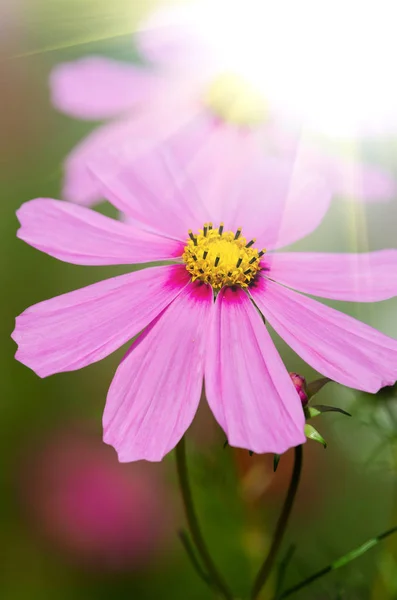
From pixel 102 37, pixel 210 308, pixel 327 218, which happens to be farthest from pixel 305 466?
pixel 102 37

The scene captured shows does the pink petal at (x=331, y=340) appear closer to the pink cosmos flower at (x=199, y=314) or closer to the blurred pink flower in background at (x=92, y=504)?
the pink cosmos flower at (x=199, y=314)

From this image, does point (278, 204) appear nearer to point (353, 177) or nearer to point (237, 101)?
point (353, 177)

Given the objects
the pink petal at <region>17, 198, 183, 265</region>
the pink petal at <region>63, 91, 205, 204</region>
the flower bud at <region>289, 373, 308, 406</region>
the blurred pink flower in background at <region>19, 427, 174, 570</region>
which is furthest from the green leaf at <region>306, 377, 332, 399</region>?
the blurred pink flower in background at <region>19, 427, 174, 570</region>

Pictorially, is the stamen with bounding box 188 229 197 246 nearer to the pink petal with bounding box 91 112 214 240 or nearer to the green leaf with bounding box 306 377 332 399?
the pink petal with bounding box 91 112 214 240

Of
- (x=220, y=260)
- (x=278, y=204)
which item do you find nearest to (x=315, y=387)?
(x=220, y=260)

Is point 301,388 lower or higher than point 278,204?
lower

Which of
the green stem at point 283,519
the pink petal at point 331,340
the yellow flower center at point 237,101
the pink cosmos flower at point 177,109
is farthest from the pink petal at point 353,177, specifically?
the green stem at point 283,519

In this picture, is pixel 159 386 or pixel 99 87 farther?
pixel 99 87
